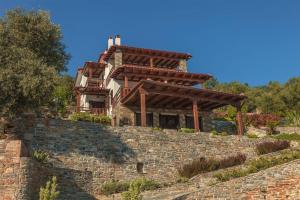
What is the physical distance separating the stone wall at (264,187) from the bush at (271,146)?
441 inches

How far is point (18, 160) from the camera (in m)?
17.6

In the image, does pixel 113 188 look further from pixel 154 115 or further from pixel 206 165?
pixel 154 115

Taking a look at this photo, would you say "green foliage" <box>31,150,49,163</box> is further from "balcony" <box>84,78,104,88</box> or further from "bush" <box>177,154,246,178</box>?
"balcony" <box>84,78,104,88</box>

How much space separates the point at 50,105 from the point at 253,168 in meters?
11.7

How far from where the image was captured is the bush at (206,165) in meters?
23.8

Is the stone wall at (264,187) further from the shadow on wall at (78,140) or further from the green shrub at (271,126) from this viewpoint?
the green shrub at (271,126)

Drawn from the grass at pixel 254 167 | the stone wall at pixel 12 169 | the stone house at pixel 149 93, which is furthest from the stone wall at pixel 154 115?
the stone wall at pixel 12 169

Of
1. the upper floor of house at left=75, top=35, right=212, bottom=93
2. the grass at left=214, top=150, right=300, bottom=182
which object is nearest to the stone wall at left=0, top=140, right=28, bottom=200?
the grass at left=214, top=150, right=300, bottom=182

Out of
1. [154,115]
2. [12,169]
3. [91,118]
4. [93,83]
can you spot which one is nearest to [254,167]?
[12,169]

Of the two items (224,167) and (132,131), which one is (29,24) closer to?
(132,131)

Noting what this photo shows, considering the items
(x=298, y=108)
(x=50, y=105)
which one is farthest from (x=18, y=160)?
(x=298, y=108)

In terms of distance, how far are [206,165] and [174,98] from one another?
8832 millimetres

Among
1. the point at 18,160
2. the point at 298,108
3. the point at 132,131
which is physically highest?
the point at 298,108

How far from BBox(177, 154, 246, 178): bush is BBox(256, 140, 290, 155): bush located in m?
2.78
